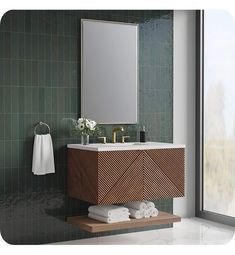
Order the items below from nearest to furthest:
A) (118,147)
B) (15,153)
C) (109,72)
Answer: (118,147), (15,153), (109,72)

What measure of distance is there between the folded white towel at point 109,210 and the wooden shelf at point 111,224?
0.28ft

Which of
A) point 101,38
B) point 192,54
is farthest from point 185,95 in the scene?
point 101,38

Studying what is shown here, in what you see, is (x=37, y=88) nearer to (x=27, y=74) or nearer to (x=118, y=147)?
(x=27, y=74)

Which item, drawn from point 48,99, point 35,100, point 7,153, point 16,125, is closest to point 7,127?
point 16,125

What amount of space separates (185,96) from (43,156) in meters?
1.90

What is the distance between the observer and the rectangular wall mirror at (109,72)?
210 inches

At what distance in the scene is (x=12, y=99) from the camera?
16.3ft

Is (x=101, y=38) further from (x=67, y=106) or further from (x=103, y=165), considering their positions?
(x=103, y=165)

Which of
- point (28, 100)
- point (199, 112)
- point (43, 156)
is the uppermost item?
point (28, 100)

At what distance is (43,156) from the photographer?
5.02 meters

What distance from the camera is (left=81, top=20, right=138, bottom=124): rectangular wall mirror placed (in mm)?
5336

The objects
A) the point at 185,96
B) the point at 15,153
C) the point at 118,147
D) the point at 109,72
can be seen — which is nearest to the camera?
the point at 118,147

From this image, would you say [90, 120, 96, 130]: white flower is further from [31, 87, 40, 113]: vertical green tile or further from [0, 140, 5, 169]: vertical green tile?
[0, 140, 5, 169]: vertical green tile

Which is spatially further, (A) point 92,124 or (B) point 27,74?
(A) point 92,124
